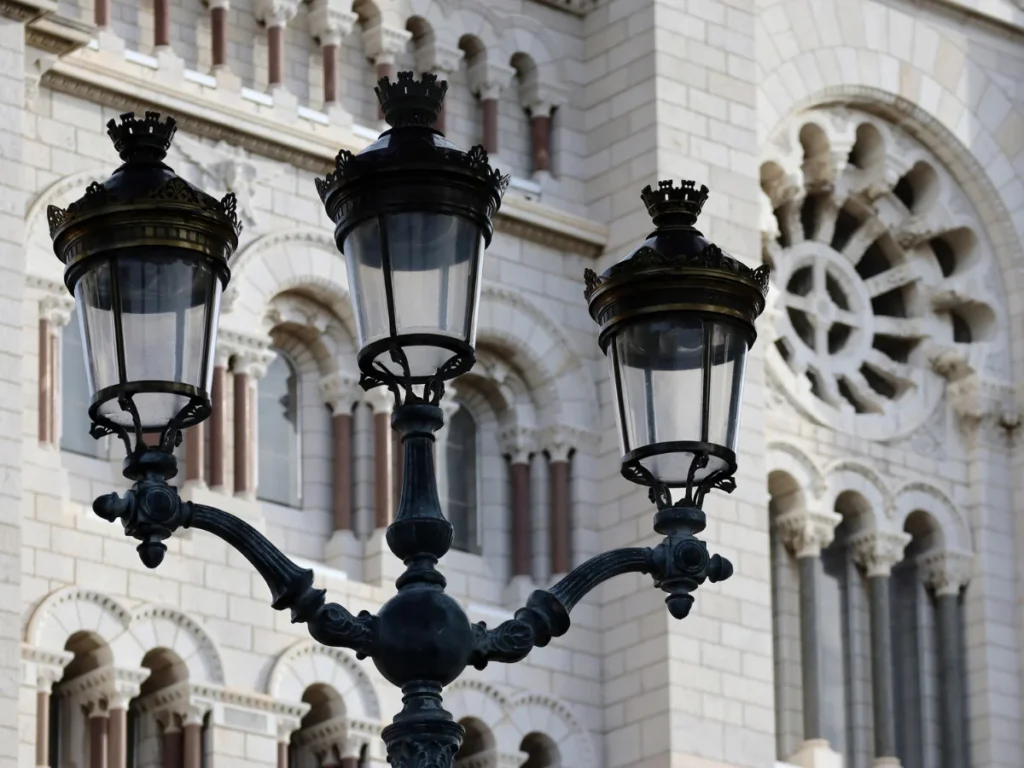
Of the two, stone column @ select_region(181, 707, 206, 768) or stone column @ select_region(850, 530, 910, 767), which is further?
stone column @ select_region(850, 530, 910, 767)

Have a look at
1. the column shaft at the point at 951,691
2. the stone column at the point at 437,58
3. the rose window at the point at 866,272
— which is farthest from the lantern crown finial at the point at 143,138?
the column shaft at the point at 951,691

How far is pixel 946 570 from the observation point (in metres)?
25.0

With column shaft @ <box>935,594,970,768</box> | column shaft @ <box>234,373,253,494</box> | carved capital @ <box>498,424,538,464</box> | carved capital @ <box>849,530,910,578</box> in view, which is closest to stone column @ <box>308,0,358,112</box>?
column shaft @ <box>234,373,253,494</box>

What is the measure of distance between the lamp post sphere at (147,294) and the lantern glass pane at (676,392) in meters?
1.45

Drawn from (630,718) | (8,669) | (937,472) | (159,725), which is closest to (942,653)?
(937,472)

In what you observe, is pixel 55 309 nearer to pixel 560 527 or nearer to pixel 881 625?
pixel 560 527

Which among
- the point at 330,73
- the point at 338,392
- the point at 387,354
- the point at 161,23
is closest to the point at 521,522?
the point at 338,392

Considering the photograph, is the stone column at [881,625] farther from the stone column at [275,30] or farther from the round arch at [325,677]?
the stone column at [275,30]

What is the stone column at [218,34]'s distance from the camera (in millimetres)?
22078

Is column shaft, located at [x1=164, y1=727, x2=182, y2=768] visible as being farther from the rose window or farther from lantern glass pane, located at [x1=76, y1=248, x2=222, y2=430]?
lantern glass pane, located at [x1=76, y1=248, x2=222, y2=430]

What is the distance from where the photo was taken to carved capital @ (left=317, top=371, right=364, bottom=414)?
72.6 feet

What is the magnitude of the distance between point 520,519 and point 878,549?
3.23m

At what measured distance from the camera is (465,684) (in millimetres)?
21859

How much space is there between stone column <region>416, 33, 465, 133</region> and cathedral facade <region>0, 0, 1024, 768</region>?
0.03m
